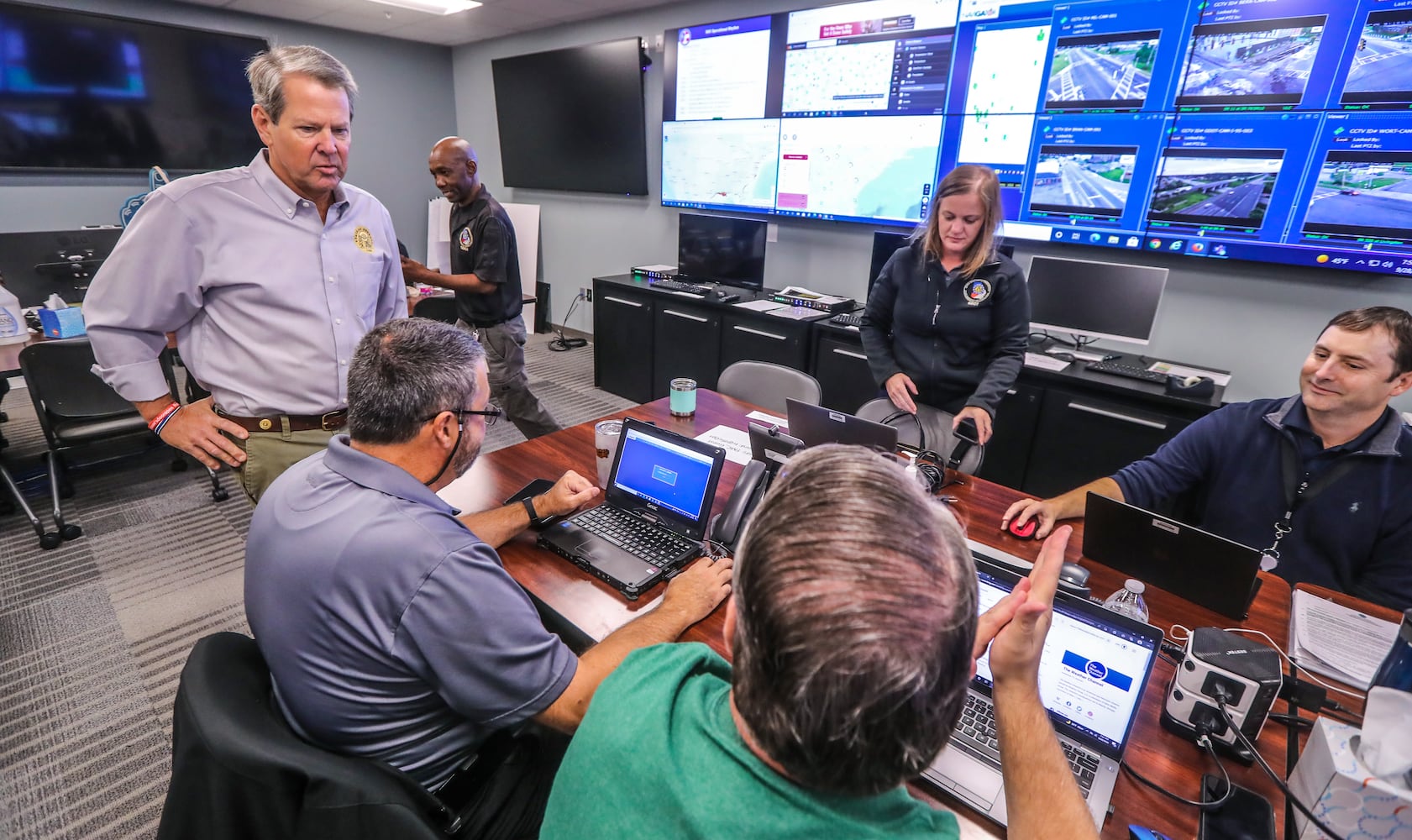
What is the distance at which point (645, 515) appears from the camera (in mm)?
1523

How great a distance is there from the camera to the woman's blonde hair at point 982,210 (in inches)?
81.7

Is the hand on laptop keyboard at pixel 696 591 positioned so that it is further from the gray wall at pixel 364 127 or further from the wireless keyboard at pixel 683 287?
the gray wall at pixel 364 127

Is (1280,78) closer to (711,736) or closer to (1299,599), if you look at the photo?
(1299,599)

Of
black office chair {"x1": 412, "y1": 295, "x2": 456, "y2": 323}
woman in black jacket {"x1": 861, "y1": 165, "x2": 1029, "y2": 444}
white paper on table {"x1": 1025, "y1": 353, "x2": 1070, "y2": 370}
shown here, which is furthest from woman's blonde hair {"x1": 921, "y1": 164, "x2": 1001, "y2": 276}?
black office chair {"x1": 412, "y1": 295, "x2": 456, "y2": 323}

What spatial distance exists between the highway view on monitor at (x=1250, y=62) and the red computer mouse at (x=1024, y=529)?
2.36 metres

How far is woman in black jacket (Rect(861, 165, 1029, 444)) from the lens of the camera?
6.98 feet

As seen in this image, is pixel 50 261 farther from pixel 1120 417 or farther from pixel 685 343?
pixel 1120 417

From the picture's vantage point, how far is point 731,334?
3.97m

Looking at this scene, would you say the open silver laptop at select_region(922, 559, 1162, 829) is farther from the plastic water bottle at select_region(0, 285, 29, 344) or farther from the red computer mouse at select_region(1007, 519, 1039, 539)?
the plastic water bottle at select_region(0, 285, 29, 344)

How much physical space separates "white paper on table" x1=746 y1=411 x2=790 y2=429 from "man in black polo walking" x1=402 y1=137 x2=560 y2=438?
1.46 m

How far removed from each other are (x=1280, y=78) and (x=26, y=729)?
190 inches

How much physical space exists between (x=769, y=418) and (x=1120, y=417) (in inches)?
65.8

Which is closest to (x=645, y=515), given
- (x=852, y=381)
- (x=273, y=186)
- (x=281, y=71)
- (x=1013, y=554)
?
(x=1013, y=554)

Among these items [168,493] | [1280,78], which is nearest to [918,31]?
[1280,78]
